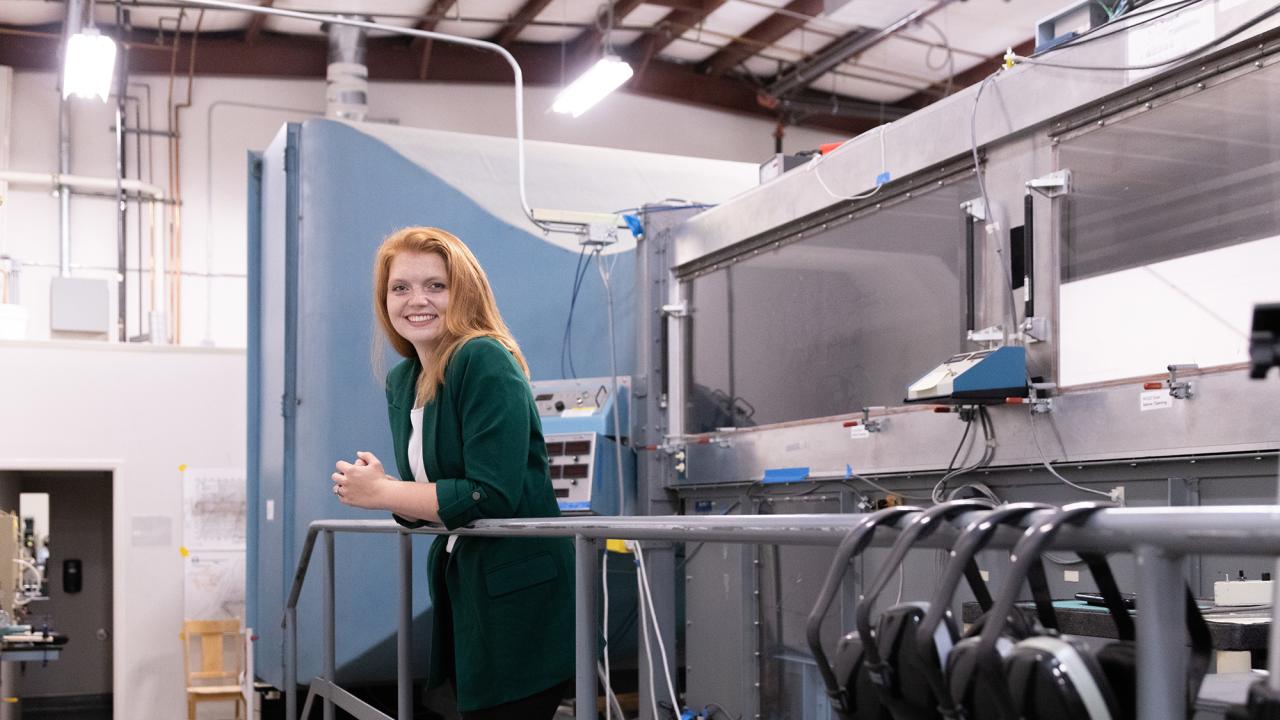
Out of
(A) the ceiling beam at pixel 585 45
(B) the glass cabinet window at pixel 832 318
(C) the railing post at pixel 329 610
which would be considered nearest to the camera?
(C) the railing post at pixel 329 610

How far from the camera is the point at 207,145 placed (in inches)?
345

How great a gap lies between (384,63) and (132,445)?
11.3 feet

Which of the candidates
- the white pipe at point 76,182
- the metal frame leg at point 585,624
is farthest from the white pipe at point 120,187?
the metal frame leg at point 585,624

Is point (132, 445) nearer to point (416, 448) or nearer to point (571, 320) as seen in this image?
point (571, 320)

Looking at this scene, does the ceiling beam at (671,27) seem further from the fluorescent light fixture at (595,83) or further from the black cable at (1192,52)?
the black cable at (1192,52)

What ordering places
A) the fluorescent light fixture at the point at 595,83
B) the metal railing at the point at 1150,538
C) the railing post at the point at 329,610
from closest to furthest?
the metal railing at the point at 1150,538, the railing post at the point at 329,610, the fluorescent light fixture at the point at 595,83

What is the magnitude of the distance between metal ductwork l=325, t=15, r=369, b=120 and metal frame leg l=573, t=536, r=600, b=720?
23.2 feet

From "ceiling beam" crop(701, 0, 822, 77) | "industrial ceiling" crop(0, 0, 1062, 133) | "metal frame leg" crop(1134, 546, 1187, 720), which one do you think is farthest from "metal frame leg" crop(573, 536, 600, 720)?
"ceiling beam" crop(701, 0, 822, 77)

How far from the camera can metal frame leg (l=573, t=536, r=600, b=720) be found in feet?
5.43

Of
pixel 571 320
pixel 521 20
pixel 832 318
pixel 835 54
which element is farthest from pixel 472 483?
pixel 835 54

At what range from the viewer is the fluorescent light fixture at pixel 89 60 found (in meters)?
4.99

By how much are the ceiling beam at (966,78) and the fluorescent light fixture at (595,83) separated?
339cm

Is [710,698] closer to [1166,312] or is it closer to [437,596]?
[1166,312]

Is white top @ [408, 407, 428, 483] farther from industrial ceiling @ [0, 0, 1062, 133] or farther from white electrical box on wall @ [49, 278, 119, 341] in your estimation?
industrial ceiling @ [0, 0, 1062, 133]
